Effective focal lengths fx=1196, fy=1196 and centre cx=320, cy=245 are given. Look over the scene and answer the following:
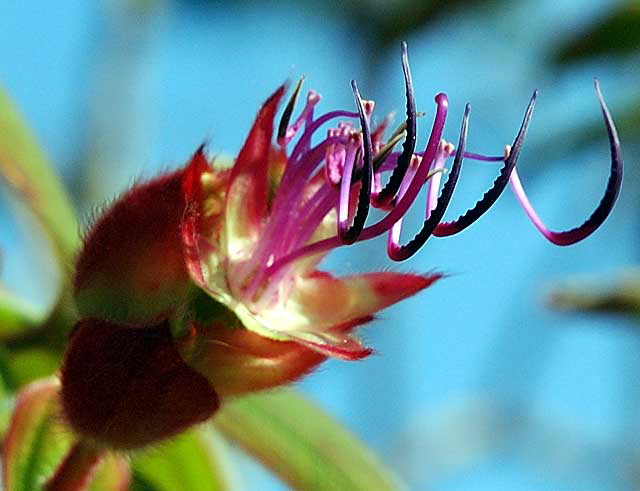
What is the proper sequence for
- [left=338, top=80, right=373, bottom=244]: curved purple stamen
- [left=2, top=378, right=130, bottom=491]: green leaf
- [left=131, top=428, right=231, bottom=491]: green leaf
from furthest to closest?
[left=131, top=428, right=231, bottom=491]: green leaf < [left=2, top=378, right=130, bottom=491]: green leaf < [left=338, top=80, right=373, bottom=244]: curved purple stamen

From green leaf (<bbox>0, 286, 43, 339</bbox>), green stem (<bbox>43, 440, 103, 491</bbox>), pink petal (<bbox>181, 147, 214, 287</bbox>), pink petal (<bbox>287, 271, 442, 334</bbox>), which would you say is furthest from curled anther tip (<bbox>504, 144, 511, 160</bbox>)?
green leaf (<bbox>0, 286, 43, 339</bbox>)

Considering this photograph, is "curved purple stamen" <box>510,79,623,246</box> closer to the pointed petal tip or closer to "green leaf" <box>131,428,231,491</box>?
the pointed petal tip

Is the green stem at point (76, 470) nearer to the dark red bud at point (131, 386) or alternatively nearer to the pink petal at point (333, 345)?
the dark red bud at point (131, 386)

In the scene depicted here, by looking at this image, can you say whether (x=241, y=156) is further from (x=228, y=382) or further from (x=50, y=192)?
(x=50, y=192)

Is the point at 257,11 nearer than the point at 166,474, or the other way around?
the point at 166,474

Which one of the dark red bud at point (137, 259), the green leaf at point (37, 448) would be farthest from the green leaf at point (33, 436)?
the dark red bud at point (137, 259)

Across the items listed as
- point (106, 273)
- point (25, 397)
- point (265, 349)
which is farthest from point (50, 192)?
point (265, 349)

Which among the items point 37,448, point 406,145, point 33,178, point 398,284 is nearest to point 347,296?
point 398,284

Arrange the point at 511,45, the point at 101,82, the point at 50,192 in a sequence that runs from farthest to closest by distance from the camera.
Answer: the point at 101,82 → the point at 511,45 → the point at 50,192
